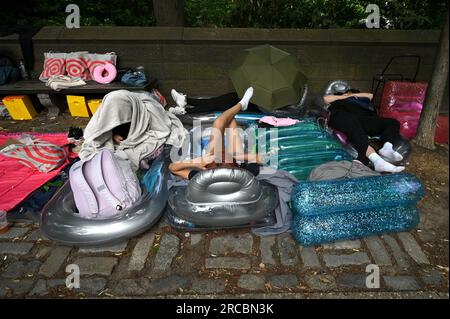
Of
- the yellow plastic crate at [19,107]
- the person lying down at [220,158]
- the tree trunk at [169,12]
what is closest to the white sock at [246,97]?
the person lying down at [220,158]

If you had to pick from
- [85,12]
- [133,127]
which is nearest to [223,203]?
[133,127]

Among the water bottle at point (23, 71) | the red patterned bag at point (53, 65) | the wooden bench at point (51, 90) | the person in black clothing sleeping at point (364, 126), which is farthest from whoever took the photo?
the water bottle at point (23, 71)

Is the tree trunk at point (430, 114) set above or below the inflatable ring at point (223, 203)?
above

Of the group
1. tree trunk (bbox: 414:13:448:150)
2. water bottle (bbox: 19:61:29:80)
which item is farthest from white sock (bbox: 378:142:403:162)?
water bottle (bbox: 19:61:29:80)

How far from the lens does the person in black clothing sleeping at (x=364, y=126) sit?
373cm

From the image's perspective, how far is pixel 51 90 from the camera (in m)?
5.37

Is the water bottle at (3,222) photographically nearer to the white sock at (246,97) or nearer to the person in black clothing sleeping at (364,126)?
the white sock at (246,97)

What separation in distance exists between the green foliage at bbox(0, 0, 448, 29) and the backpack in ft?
17.2

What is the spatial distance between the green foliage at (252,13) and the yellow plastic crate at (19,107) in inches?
80.7

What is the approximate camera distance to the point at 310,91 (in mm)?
6152

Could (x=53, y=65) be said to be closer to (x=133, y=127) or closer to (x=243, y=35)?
(x=133, y=127)

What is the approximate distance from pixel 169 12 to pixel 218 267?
17.8 feet

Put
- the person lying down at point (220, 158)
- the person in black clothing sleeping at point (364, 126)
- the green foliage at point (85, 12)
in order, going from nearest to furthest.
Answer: the person lying down at point (220, 158)
the person in black clothing sleeping at point (364, 126)
the green foliage at point (85, 12)

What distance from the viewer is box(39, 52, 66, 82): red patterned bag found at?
18.4ft
